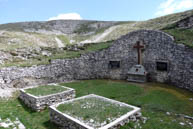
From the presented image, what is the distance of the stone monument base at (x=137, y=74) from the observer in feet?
36.9

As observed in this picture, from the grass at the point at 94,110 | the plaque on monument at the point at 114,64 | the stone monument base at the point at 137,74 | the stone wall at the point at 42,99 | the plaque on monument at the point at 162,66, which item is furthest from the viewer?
the plaque on monument at the point at 114,64

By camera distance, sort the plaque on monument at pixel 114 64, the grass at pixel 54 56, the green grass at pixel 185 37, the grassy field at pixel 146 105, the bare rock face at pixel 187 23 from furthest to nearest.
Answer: the plaque on monument at pixel 114 64 → the bare rock face at pixel 187 23 → the grass at pixel 54 56 → the green grass at pixel 185 37 → the grassy field at pixel 146 105

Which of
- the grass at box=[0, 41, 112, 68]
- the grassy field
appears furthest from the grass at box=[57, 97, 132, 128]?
the grass at box=[0, 41, 112, 68]

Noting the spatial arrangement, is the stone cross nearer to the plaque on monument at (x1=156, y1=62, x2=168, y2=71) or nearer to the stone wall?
the plaque on monument at (x1=156, y1=62, x2=168, y2=71)

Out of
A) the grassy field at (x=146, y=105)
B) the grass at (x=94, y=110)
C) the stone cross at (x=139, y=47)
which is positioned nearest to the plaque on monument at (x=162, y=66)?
the grassy field at (x=146, y=105)

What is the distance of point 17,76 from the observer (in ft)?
36.2

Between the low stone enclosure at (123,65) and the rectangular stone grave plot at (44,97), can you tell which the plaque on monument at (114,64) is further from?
the rectangular stone grave plot at (44,97)

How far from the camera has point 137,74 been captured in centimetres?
1147

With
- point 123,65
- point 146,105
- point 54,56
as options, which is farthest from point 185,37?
point 54,56

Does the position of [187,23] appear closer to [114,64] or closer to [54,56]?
[114,64]

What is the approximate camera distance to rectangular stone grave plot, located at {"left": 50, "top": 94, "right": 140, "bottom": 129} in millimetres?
4957

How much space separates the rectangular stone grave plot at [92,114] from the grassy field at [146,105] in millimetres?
413

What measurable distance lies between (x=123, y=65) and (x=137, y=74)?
1.90 metres

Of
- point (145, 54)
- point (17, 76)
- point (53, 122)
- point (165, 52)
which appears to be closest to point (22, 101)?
point (17, 76)
